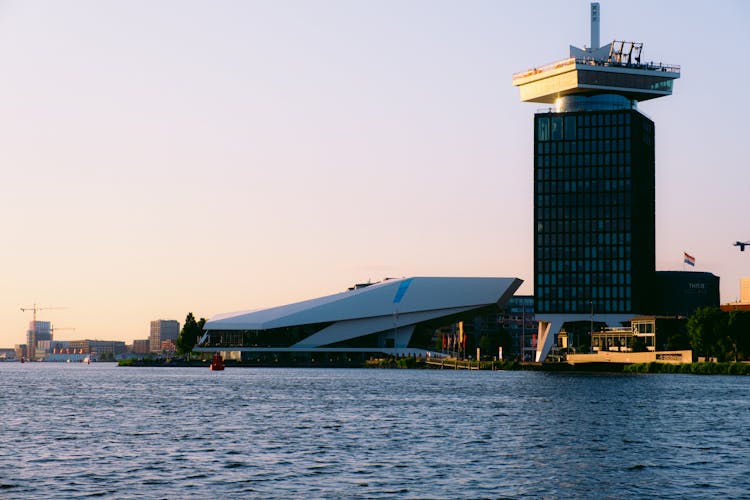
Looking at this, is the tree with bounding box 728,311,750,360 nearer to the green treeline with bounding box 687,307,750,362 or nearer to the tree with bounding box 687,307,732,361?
the green treeline with bounding box 687,307,750,362

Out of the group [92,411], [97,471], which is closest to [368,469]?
[97,471]

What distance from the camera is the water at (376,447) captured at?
4334 centimetres

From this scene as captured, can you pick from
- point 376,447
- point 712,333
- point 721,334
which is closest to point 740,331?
point 721,334

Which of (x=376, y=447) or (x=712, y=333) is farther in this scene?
(x=712, y=333)

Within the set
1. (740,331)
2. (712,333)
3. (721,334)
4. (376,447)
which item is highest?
(740,331)

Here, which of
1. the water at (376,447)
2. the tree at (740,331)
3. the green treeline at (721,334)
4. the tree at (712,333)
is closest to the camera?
the water at (376,447)

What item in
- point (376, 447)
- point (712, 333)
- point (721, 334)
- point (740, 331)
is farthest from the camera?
point (712, 333)

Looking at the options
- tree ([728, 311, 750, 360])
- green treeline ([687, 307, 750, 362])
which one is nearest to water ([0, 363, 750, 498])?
tree ([728, 311, 750, 360])

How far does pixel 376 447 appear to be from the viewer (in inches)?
2244

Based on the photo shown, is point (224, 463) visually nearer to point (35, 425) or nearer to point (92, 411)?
point (35, 425)

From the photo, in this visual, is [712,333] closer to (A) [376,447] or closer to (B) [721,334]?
(B) [721,334]

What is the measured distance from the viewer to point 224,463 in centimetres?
5012

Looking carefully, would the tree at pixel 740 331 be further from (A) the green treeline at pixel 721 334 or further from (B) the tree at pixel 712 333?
(B) the tree at pixel 712 333

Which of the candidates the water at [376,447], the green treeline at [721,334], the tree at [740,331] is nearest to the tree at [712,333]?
the green treeline at [721,334]
